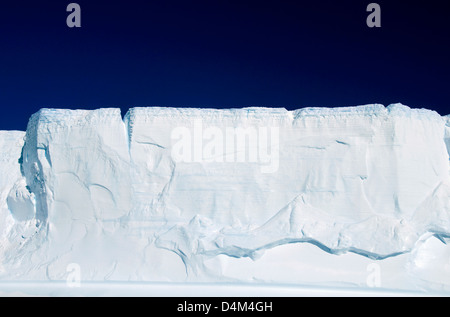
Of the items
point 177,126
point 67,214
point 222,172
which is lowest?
point 67,214

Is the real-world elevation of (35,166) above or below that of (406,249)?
above

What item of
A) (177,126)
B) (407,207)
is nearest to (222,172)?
(177,126)

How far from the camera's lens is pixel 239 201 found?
18.7 metres

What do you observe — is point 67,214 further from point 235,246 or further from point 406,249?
point 406,249

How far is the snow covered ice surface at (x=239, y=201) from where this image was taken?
17.6m

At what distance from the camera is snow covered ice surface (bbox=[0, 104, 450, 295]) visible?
57.6 feet

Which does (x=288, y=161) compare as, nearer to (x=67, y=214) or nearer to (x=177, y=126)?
(x=177, y=126)

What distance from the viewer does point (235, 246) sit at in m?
17.7

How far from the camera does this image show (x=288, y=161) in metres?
19.1
